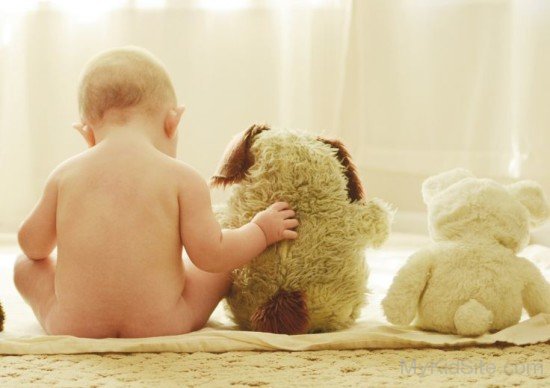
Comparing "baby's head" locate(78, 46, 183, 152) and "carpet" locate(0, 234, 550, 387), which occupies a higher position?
"baby's head" locate(78, 46, 183, 152)

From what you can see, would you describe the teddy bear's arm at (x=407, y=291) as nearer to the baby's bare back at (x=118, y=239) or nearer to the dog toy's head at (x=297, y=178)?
the dog toy's head at (x=297, y=178)

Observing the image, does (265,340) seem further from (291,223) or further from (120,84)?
(120,84)

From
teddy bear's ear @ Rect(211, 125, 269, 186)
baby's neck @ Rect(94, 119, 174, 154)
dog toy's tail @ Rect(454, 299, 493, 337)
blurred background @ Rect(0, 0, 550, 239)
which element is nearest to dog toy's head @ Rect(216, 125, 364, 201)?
teddy bear's ear @ Rect(211, 125, 269, 186)

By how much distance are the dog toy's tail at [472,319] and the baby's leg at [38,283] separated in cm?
52

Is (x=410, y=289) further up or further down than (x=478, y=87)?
further down

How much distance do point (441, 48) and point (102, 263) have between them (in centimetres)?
140

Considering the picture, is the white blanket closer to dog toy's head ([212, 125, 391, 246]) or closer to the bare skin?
the bare skin

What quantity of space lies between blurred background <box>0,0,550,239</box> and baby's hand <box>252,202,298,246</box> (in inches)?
41.7

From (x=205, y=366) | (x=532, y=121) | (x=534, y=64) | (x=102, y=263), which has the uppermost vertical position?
(x=534, y=64)

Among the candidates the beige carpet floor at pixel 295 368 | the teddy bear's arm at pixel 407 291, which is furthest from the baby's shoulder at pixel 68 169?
the teddy bear's arm at pixel 407 291

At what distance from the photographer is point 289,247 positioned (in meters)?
1.05

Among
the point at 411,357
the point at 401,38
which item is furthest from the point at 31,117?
the point at 411,357

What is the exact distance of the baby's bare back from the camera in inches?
38.7

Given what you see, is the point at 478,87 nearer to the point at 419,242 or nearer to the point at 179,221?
the point at 419,242
